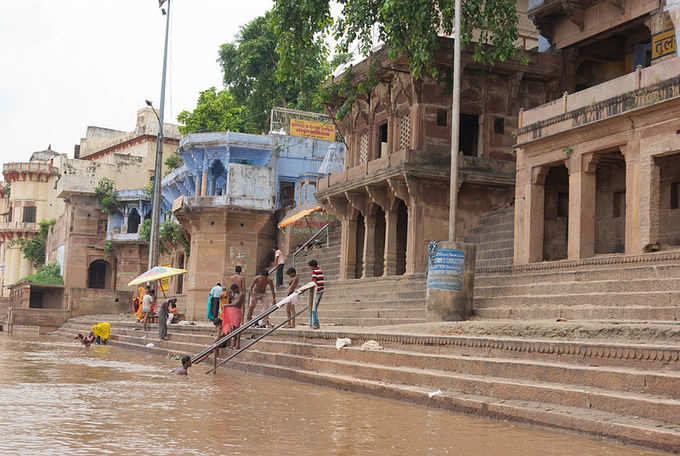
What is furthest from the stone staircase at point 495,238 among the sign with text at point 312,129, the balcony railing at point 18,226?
the balcony railing at point 18,226

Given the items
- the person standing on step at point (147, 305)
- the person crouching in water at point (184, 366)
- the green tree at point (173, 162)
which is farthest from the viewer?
the green tree at point (173, 162)

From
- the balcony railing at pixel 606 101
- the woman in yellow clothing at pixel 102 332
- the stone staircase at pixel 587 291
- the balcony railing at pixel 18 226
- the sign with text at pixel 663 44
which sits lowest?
the woman in yellow clothing at pixel 102 332

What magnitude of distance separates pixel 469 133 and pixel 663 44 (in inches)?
245

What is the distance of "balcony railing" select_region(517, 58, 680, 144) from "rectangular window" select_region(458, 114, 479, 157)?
546 cm

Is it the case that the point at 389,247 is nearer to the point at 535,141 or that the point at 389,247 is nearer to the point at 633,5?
the point at 535,141

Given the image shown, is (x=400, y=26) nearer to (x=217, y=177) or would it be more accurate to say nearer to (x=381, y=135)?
(x=381, y=135)

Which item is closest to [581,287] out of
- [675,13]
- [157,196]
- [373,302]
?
[373,302]

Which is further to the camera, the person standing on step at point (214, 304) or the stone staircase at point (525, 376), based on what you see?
the person standing on step at point (214, 304)

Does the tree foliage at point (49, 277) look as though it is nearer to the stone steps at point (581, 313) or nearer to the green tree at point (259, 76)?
the green tree at point (259, 76)

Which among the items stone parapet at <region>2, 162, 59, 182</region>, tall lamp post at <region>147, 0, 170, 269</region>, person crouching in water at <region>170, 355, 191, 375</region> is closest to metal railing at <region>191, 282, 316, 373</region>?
person crouching in water at <region>170, 355, 191, 375</region>

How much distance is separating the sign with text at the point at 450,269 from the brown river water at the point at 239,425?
353 cm

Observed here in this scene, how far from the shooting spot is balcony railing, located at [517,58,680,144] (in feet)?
43.3

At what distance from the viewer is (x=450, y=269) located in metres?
13.4

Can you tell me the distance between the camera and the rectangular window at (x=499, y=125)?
22.0 meters
